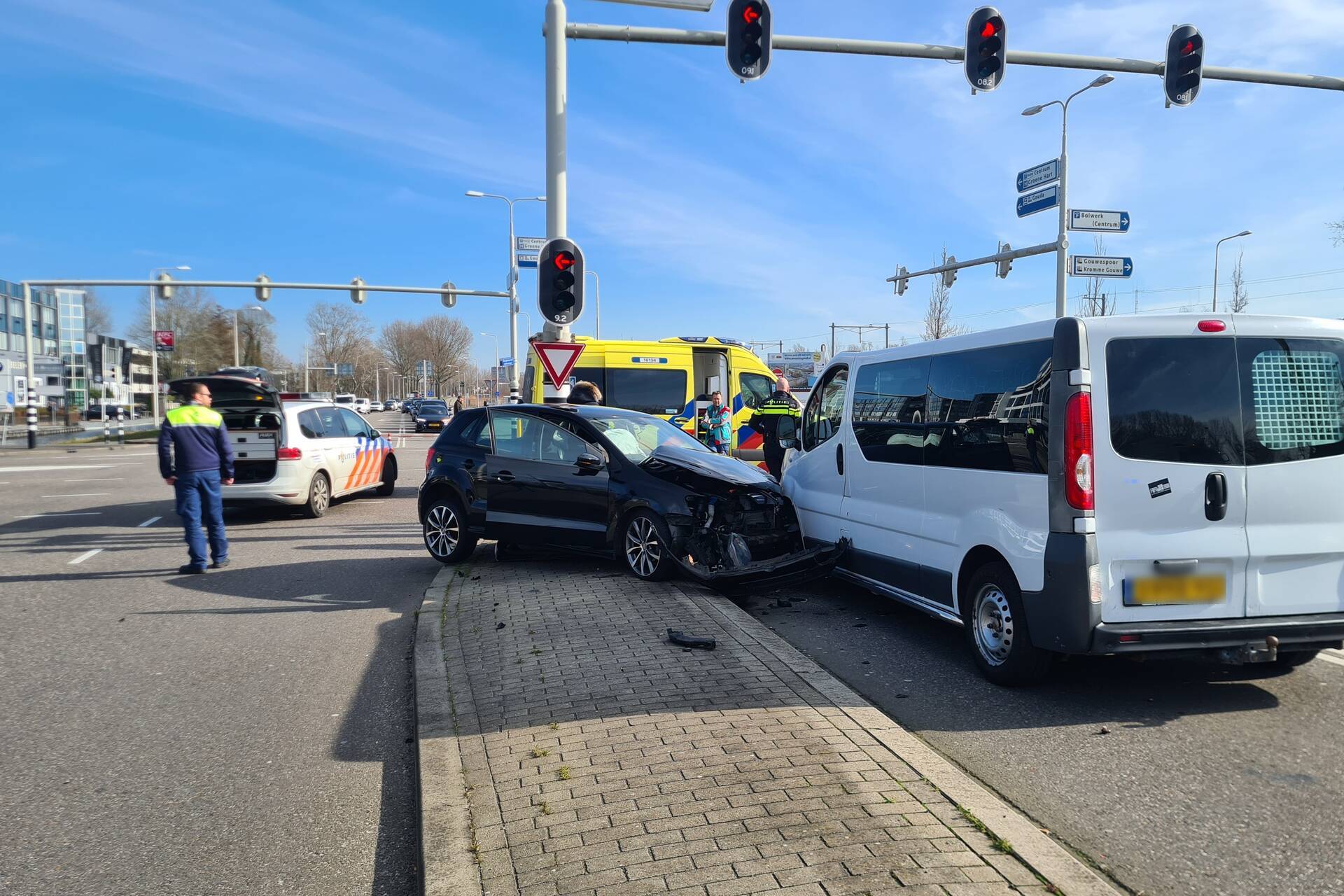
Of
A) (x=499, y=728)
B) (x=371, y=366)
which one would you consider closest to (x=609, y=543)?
(x=499, y=728)

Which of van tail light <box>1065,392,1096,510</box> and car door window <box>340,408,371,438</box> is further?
car door window <box>340,408,371,438</box>

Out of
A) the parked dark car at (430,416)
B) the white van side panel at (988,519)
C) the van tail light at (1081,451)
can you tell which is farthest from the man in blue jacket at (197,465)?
the parked dark car at (430,416)

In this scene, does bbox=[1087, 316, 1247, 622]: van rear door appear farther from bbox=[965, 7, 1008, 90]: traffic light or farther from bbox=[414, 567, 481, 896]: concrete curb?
bbox=[965, 7, 1008, 90]: traffic light

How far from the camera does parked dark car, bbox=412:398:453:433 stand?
46000 millimetres

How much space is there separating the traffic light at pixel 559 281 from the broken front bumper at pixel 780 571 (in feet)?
13.5

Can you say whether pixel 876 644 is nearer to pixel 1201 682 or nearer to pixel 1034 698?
pixel 1034 698

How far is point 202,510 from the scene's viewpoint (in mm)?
8969

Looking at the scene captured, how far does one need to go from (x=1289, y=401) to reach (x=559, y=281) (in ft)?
24.1

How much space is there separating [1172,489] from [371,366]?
112555 millimetres

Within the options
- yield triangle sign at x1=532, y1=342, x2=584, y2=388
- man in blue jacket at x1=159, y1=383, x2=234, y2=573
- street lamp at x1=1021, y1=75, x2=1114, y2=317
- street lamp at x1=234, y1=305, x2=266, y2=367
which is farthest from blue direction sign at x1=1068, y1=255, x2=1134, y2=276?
street lamp at x1=234, y1=305, x2=266, y2=367

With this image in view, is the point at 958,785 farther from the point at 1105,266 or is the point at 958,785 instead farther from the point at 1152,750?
the point at 1105,266

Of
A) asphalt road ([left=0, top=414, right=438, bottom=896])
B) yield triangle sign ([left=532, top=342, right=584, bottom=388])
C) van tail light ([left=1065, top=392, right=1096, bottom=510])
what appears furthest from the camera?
yield triangle sign ([left=532, top=342, right=584, bottom=388])

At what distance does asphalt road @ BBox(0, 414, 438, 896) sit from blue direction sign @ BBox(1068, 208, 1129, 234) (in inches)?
628

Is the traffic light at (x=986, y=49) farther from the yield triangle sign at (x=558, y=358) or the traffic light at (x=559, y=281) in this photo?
the yield triangle sign at (x=558, y=358)
